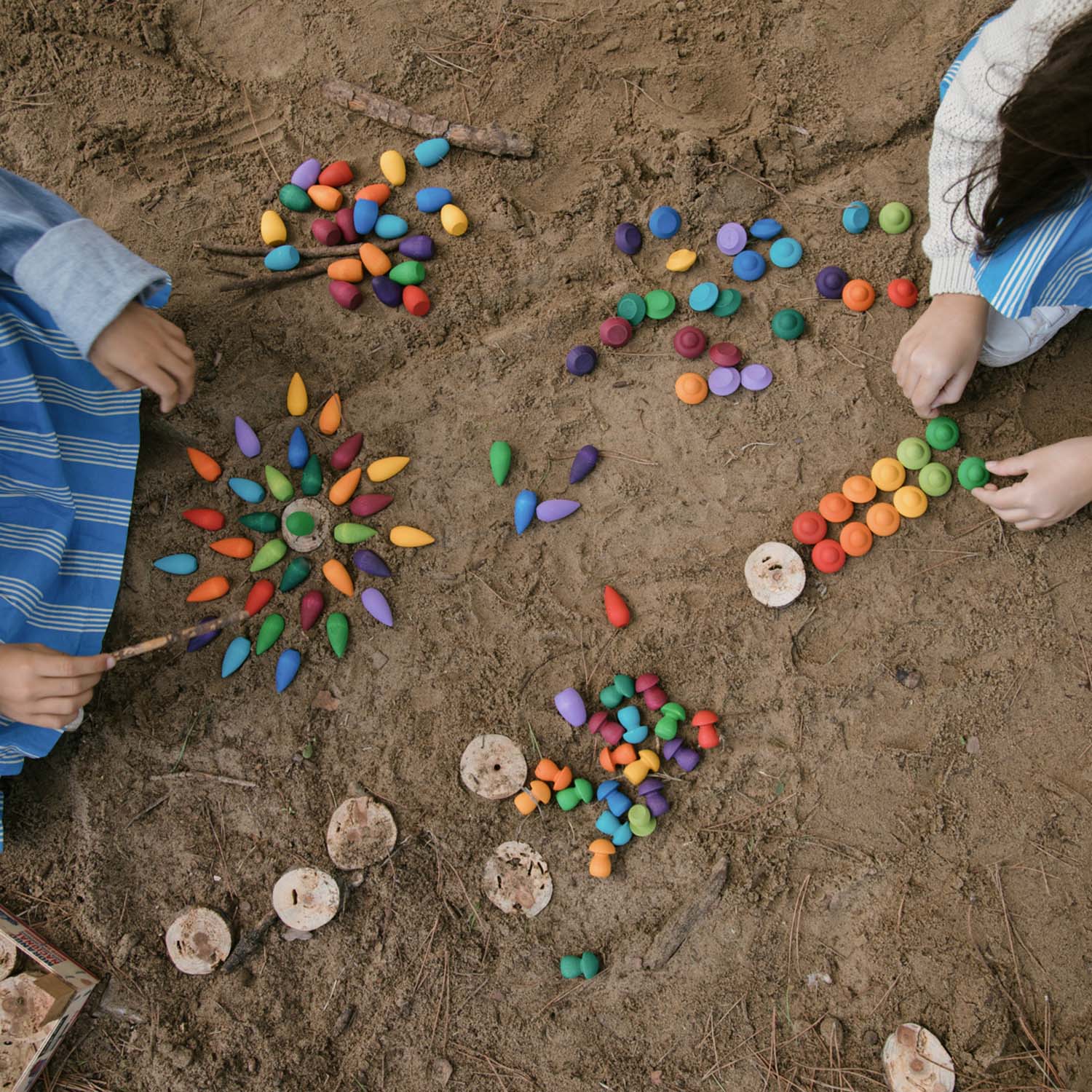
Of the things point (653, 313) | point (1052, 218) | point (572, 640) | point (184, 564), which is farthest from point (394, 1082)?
point (1052, 218)

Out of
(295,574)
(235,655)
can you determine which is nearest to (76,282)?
(295,574)

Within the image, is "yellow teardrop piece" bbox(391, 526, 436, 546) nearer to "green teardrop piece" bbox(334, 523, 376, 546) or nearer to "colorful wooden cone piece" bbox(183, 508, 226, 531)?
"green teardrop piece" bbox(334, 523, 376, 546)

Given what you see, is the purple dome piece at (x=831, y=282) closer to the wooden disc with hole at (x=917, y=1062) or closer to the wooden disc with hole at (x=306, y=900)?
the wooden disc with hole at (x=917, y=1062)

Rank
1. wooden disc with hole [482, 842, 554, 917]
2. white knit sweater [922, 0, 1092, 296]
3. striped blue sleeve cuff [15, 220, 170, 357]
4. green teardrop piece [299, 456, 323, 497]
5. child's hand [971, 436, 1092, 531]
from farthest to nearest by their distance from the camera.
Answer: green teardrop piece [299, 456, 323, 497] < wooden disc with hole [482, 842, 554, 917] < child's hand [971, 436, 1092, 531] < striped blue sleeve cuff [15, 220, 170, 357] < white knit sweater [922, 0, 1092, 296]

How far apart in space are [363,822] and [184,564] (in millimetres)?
667

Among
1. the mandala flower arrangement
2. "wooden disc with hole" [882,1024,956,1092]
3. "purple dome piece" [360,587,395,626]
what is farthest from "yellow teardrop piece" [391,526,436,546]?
"wooden disc with hole" [882,1024,956,1092]

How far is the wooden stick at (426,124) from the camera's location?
1965mm

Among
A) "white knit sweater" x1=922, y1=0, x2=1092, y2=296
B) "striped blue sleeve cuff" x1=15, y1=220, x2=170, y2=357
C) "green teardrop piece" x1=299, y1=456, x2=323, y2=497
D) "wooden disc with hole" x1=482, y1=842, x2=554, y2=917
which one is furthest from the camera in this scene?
"green teardrop piece" x1=299, y1=456, x2=323, y2=497

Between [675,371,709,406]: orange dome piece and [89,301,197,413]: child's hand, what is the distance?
97 cm

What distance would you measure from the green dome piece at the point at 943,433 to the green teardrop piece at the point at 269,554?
1368mm

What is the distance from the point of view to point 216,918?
1.81 m

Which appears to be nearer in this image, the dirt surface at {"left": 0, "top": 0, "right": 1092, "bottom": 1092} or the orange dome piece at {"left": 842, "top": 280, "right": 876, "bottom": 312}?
the dirt surface at {"left": 0, "top": 0, "right": 1092, "bottom": 1092}

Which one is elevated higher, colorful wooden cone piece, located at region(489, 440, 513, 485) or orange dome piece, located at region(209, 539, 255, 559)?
colorful wooden cone piece, located at region(489, 440, 513, 485)

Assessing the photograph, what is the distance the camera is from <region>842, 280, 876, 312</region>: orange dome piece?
1.86 metres
